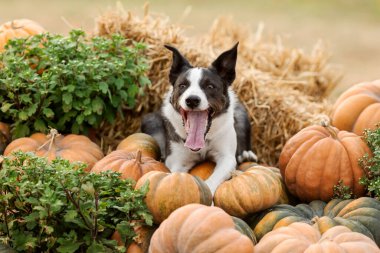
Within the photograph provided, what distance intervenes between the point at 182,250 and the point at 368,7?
630 inches

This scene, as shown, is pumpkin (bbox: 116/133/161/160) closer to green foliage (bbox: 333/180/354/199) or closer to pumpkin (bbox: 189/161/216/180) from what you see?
pumpkin (bbox: 189/161/216/180)

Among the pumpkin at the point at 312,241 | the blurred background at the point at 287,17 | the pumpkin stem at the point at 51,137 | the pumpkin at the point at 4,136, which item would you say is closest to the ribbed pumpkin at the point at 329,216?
the pumpkin at the point at 312,241

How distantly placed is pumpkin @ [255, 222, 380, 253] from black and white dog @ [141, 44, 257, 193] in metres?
1.39

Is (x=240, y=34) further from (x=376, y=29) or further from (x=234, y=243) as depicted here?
(x=376, y=29)

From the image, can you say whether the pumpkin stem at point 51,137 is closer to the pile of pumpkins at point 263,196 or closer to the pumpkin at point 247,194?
the pile of pumpkins at point 263,196

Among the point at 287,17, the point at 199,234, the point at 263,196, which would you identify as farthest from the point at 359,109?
the point at 287,17

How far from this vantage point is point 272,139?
281 inches

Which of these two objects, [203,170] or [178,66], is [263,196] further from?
[178,66]

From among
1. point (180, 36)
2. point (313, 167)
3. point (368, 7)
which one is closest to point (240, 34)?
point (180, 36)

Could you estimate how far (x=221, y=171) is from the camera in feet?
19.1

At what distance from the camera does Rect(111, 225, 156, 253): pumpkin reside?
453 cm

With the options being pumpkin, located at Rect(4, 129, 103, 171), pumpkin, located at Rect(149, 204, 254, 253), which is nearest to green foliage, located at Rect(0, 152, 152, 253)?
pumpkin, located at Rect(149, 204, 254, 253)

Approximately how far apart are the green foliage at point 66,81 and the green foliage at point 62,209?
137 cm

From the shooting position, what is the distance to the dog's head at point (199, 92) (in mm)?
5578
